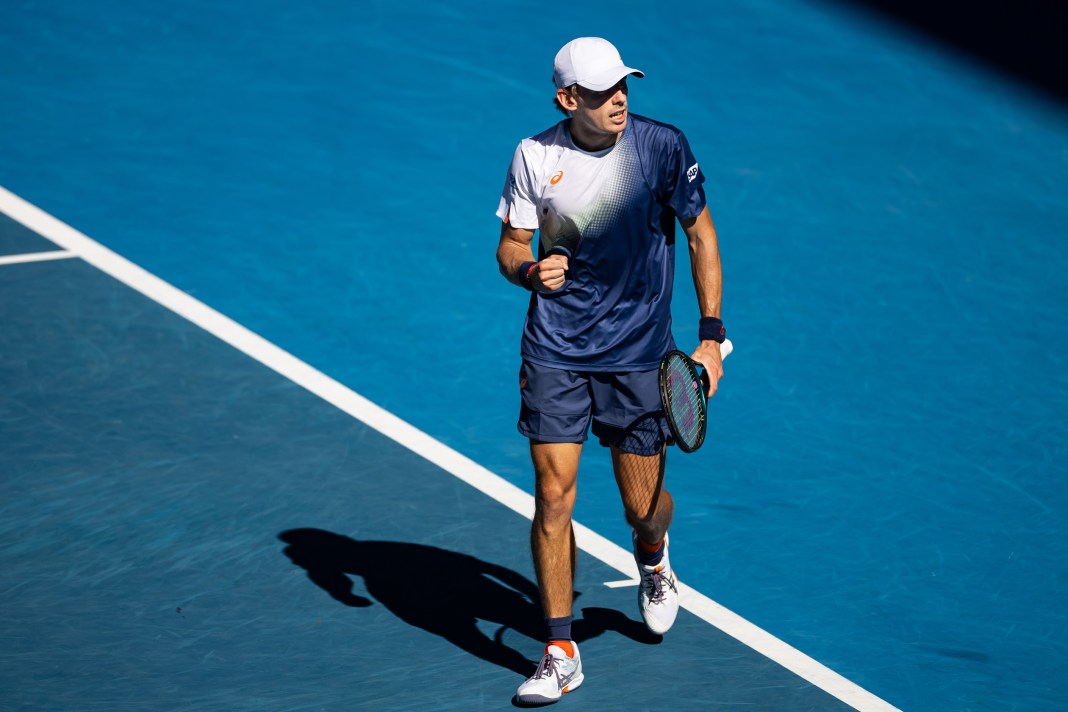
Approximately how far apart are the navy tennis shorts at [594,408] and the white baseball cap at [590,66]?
103 cm

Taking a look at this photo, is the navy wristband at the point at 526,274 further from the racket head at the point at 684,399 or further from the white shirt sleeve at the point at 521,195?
the racket head at the point at 684,399

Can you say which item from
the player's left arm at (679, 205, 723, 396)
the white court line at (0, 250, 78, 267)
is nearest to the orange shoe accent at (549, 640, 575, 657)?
the player's left arm at (679, 205, 723, 396)

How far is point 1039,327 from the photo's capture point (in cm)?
951

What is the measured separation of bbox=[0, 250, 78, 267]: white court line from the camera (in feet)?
32.2

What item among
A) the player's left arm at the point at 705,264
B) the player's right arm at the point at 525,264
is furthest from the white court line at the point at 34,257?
the player's left arm at the point at 705,264

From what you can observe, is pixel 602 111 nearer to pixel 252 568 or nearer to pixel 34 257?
pixel 252 568

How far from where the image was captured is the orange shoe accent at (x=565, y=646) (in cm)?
573

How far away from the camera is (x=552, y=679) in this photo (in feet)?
18.6

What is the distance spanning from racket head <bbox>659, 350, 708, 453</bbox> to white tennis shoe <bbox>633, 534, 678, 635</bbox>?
22.4 inches

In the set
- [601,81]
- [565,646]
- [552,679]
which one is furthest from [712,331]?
[552,679]

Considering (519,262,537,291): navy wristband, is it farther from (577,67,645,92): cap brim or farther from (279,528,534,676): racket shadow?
(279,528,534,676): racket shadow

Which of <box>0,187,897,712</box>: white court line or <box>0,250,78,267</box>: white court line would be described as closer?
<box>0,187,897,712</box>: white court line

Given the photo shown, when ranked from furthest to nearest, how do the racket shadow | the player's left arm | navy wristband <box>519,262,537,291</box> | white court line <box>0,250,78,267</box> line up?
white court line <box>0,250,78,267</box>
the racket shadow
the player's left arm
navy wristband <box>519,262,537,291</box>

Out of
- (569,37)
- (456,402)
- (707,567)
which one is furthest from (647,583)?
(569,37)
